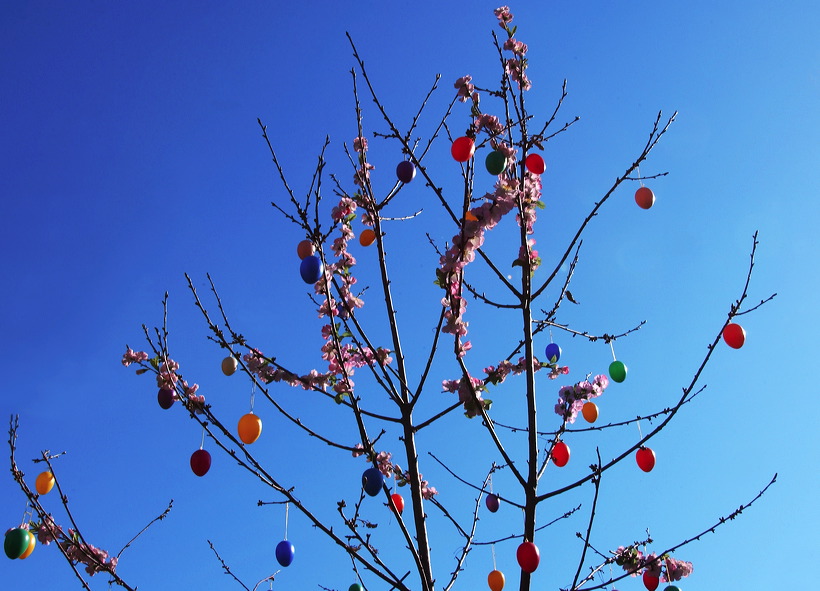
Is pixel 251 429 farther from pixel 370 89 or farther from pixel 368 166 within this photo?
pixel 370 89

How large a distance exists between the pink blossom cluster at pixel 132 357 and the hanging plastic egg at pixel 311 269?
1.38 m

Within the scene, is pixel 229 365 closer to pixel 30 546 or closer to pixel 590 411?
pixel 30 546

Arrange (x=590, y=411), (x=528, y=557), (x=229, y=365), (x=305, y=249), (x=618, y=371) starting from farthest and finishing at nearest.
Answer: (x=618, y=371), (x=229, y=365), (x=590, y=411), (x=305, y=249), (x=528, y=557)

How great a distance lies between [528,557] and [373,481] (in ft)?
2.92

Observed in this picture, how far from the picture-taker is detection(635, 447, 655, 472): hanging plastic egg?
4.14 meters

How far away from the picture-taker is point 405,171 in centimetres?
396

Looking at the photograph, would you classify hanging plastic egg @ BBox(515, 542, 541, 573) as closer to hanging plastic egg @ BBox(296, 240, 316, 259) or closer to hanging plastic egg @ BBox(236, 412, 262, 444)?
hanging plastic egg @ BBox(236, 412, 262, 444)

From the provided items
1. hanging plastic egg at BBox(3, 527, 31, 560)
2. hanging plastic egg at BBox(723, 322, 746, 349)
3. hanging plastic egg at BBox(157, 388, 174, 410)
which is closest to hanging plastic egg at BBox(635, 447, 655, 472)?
hanging plastic egg at BBox(723, 322, 746, 349)

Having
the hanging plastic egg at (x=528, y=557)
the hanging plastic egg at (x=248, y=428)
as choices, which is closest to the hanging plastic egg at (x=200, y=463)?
the hanging plastic egg at (x=248, y=428)

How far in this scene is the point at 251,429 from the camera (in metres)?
3.75

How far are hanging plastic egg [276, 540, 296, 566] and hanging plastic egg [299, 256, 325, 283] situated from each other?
2033 mm

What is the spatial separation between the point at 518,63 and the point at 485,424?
2.36 meters

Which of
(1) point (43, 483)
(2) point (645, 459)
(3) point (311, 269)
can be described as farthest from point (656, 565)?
(1) point (43, 483)

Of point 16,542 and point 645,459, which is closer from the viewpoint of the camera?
point 16,542
